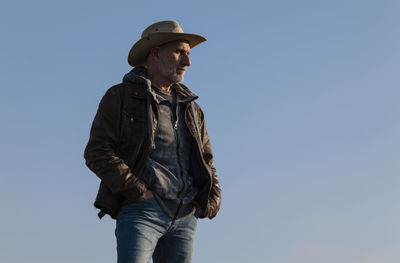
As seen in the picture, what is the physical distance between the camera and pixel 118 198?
20.1 feet

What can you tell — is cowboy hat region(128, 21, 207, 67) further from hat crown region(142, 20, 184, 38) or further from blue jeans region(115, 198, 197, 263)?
blue jeans region(115, 198, 197, 263)

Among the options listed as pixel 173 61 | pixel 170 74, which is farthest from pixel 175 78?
pixel 173 61

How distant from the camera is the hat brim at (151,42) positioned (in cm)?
673

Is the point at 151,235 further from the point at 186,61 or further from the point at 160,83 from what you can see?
the point at 186,61

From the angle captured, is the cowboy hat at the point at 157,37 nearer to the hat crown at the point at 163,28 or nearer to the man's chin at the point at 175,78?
the hat crown at the point at 163,28

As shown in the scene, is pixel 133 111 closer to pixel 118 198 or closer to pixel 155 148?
pixel 155 148

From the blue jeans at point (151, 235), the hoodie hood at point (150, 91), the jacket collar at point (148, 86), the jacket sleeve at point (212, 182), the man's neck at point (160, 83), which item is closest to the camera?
the blue jeans at point (151, 235)

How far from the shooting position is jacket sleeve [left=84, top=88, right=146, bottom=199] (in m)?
5.92

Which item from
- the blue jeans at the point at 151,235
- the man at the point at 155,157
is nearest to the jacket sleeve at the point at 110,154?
the man at the point at 155,157

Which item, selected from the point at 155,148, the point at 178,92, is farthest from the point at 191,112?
the point at 155,148

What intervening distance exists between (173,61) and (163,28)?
1.39 feet

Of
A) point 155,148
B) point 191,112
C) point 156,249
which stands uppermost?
point 191,112

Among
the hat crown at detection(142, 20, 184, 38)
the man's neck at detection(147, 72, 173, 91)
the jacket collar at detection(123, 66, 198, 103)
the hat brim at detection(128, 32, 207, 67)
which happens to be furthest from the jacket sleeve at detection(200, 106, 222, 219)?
the hat crown at detection(142, 20, 184, 38)

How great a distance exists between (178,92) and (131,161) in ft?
3.67
